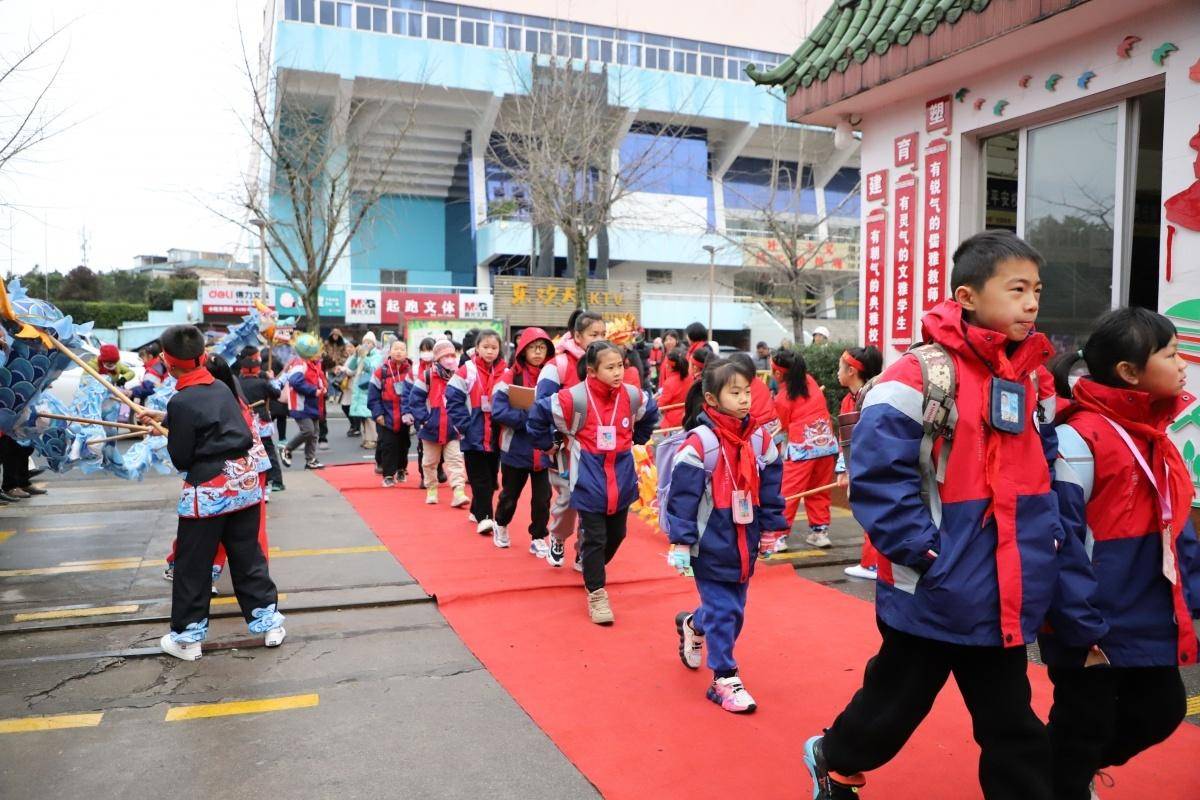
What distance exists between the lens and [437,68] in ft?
97.2

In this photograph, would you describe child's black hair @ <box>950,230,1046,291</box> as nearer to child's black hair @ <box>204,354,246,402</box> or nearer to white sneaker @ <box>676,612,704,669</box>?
white sneaker @ <box>676,612,704,669</box>

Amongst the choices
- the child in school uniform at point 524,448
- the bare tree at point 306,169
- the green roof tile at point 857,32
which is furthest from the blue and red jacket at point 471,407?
the bare tree at point 306,169

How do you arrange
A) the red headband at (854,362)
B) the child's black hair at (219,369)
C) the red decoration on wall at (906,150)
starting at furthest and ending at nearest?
the red decoration on wall at (906,150) < the red headband at (854,362) < the child's black hair at (219,369)

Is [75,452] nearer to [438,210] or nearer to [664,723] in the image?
[664,723]

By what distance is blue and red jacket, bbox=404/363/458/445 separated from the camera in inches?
336

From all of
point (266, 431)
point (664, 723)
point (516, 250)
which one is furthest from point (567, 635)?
point (516, 250)

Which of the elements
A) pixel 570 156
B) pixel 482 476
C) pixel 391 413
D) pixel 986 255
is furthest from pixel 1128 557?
pixel 570 156

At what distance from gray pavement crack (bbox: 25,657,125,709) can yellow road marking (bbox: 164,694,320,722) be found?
659 millimetres

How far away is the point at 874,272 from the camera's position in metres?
8.28

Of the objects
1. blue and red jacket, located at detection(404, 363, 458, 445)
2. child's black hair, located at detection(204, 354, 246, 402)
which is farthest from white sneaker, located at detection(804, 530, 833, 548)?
child's black hair, located at detection(204, 354, 246, 402)

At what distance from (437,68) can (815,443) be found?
26.7 meters

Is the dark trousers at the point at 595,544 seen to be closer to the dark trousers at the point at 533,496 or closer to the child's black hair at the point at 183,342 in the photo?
the dark trousers at the point at 533,496

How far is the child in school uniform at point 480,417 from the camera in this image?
22.6 feet

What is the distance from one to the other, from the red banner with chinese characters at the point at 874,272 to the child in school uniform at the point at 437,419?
4.03 m
